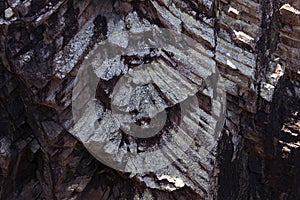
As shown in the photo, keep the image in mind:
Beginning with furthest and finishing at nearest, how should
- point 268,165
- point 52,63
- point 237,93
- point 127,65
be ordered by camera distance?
point 268,165 < point 237,93 < point 127,65 < point 52,63

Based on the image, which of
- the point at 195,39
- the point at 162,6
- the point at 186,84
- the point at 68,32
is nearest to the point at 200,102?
the point at 186,84

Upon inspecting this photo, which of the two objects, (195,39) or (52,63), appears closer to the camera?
(52,63)

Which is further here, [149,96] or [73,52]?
[149,96]

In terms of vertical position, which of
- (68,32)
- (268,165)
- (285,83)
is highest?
(68,32)

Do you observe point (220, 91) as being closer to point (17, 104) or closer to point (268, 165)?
point (268, 165)

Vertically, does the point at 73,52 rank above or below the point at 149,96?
above

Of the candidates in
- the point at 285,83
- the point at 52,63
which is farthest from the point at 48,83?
the point at 285,83

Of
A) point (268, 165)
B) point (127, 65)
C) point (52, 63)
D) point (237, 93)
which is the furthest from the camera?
point (268, 165)

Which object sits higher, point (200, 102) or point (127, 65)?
point (127, 65)
